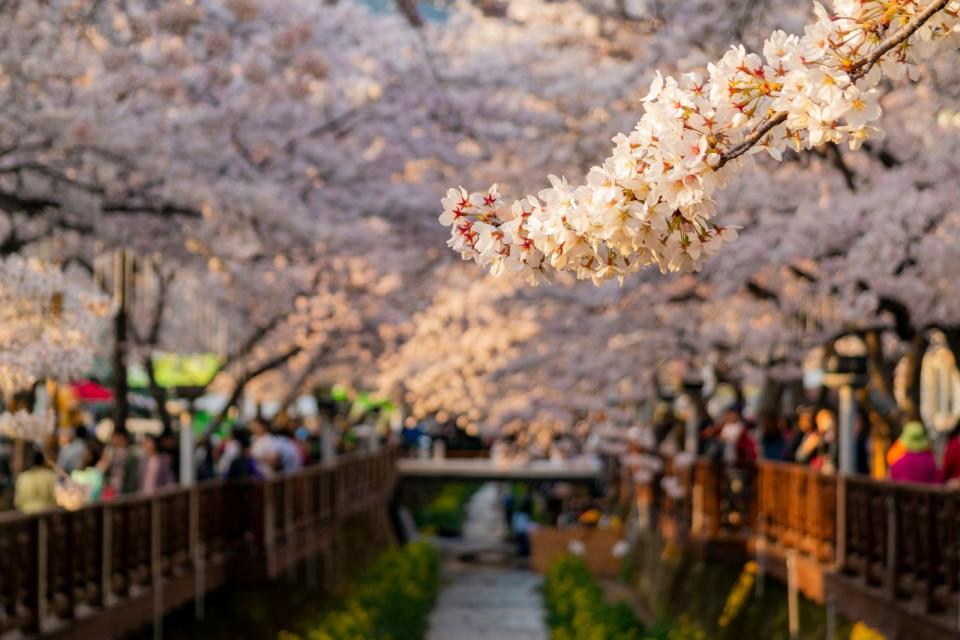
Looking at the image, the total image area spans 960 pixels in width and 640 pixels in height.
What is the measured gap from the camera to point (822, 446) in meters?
20.5

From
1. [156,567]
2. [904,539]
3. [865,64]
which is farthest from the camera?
[156,567]

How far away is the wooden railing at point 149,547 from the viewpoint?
13.0 meters

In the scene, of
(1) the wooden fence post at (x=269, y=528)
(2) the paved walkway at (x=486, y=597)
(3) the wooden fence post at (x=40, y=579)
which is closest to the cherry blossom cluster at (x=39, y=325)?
(3) the wooden fence post at (x=40, y=579)

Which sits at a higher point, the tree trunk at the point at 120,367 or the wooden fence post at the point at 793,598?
the tree trunk at the point at 120,367

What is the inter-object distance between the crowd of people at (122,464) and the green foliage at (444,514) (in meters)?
32.9

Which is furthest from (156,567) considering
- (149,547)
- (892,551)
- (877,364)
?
(877,364)

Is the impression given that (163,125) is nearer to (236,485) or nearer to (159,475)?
(159,475)

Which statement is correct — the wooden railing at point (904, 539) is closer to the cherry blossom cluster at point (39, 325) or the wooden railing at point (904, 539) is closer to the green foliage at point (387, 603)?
the cherry blossom cluster at point (39, 325)

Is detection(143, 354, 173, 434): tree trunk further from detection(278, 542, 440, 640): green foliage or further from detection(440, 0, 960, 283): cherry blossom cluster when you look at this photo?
detection(440, 0, 960, 283): cherry blossom cluster

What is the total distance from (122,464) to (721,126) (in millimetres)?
15161

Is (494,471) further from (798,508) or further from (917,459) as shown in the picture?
(917,459)

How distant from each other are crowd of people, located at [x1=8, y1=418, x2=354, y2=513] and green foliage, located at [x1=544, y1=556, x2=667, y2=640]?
5.14m

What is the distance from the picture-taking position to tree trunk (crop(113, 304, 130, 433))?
23.0 meters

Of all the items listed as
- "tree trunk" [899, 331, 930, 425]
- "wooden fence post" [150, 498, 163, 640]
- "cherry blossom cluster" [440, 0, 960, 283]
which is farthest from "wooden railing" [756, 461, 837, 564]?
"cherry blossom cluster" [440, 0, 960, 283]
